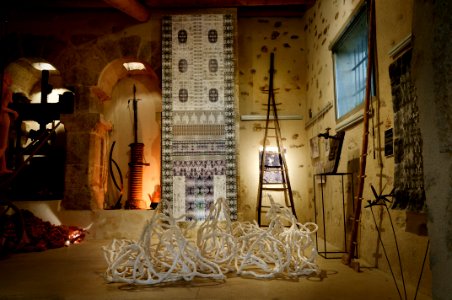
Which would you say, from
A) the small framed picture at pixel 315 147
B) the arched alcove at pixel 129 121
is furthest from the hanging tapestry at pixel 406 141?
the arched alcove at pixel 129 121

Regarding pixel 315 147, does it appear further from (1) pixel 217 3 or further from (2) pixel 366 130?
(1) pixel 217 3

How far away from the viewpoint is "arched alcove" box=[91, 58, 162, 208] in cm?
549

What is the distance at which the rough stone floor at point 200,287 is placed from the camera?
1.98 m

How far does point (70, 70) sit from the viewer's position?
4.98 m

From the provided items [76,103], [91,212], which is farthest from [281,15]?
[91,212]

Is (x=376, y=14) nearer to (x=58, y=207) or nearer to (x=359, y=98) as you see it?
(x=359, y=98)

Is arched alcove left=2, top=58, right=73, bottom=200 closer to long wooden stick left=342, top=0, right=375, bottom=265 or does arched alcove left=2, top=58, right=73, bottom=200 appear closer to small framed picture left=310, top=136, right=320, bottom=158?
small framed picture left=310, top=136, right=320, bottom=158

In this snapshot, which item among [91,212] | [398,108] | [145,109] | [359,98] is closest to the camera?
[398,108]

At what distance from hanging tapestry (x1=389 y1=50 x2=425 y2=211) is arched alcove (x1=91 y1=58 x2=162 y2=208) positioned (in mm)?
3934

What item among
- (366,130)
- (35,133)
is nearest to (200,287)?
(366,130)

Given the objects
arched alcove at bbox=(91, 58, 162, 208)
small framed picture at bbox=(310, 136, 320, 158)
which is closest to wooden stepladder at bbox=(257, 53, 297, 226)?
small framed picture at bbox=(310, 136, 320, 158)

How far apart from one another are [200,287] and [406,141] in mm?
1572

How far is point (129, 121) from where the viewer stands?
5.68 meters

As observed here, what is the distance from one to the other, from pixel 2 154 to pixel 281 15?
4.31m
